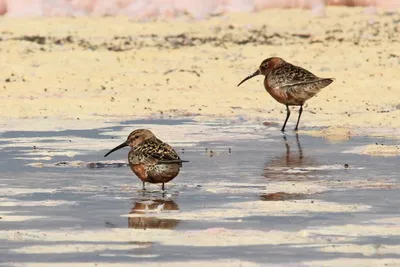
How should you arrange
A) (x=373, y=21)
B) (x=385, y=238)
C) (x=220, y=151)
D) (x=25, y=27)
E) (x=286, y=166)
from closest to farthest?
(x=385, y=238)
(x=286, y=166)
(x=220, y=151)
(x=25, y=27)
(x=373, y=21)

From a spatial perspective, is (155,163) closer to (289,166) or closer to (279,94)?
(289,166)

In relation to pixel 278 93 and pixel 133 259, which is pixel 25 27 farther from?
pixel 133 259

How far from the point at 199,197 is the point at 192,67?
16.2 m

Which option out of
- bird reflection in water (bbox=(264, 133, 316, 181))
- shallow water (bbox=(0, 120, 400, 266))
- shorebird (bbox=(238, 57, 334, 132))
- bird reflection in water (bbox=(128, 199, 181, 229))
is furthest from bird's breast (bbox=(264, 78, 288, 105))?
bird reflection in water (bbox=(128, 199, 181, 229))

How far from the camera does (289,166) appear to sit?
1558 cm

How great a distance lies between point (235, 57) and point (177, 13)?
10.4m

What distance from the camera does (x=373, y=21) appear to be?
40344 millimetres

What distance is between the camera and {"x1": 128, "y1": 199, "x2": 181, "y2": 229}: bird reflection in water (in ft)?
36.8

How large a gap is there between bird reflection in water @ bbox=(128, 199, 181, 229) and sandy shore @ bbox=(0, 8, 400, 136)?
7.44 metres

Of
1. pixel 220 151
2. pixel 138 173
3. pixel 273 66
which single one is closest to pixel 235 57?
pixel 273 66

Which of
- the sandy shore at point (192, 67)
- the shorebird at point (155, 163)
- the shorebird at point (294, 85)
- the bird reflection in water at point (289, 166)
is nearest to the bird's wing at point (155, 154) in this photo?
the shorebird at point (155, 163)

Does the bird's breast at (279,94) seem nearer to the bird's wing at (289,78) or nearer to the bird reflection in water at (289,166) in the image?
the bird's wing at (289,78)

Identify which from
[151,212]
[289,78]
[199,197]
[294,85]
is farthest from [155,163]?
[289,78]

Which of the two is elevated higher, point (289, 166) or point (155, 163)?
point (155, 163)
